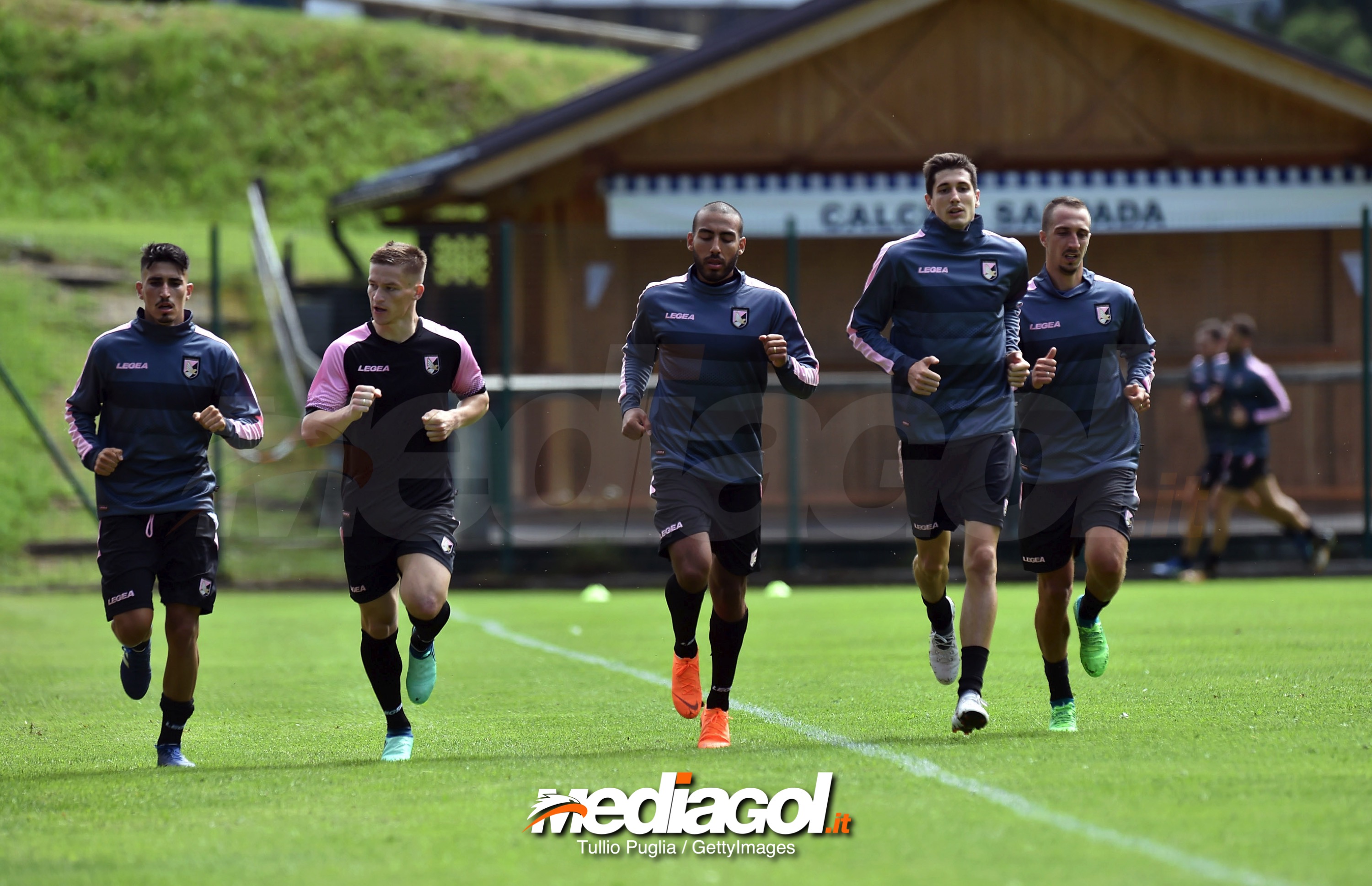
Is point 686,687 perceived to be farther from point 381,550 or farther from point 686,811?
point 686,811

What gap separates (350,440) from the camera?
7.60 metres

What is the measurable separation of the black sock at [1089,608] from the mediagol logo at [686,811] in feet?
7.87

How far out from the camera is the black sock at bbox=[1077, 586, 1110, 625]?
318 inches

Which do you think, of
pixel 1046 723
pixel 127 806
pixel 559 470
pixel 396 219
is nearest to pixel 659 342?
pixel 1046 723

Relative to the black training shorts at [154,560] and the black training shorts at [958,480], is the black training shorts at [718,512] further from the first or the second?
the black training shorts at [154,560]

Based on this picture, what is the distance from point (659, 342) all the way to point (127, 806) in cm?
306

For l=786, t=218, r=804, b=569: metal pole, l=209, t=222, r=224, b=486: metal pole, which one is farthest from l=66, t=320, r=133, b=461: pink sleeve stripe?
l=786, t=218, r=804, b=569: metal pole

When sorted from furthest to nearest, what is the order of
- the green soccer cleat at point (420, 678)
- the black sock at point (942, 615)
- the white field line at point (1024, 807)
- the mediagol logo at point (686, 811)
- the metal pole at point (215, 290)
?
the metal pole at point (215, 290), the black sock at point (942, 615), the green soccer cleat at point (420, 678), the mediagol logo at point (686, 811), the white field line at point (1024, 807)

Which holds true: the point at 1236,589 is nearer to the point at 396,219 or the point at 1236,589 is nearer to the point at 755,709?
the point at 755,709

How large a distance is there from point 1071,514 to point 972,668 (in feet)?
3.22

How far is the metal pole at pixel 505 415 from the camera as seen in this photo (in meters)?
17.3

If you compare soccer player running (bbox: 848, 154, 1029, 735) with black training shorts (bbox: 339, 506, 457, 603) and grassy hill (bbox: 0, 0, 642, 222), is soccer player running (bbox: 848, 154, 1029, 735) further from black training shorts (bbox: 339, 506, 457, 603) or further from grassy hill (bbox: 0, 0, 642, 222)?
grassy hill (bbox: 0, 0, 642, 222)

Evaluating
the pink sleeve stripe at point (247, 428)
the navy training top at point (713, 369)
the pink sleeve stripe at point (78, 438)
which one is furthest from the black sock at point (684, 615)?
the pink sleeve stripe at point (78, 438)

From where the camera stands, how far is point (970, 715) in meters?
7.12
